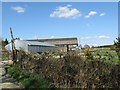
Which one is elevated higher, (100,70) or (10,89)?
(100,70)

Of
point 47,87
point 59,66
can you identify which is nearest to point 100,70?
point 59,66

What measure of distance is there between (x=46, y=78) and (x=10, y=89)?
49.9 inches

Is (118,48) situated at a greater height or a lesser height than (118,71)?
greater

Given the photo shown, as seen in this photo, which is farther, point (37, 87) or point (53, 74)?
point (53, 74)

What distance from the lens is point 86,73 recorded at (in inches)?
164

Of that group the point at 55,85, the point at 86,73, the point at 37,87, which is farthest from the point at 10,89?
the point at 86,73

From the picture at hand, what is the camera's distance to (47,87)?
4020mm

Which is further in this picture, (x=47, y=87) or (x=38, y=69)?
(x=38, y=69)

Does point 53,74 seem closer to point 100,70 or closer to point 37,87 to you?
→ point 37,87

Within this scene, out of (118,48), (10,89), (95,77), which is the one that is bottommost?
(10,89)

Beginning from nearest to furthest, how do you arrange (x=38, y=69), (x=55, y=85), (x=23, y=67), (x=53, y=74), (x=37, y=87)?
(x=37, y=87)
(x=55, y=85)
(x=53, y=74)
(x=38, y=69)
(x=23, y=67)

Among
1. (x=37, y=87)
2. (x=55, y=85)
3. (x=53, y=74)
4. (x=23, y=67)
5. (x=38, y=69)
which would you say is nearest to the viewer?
(x=37, y=87)

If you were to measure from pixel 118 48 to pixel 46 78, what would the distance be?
94.1 inches

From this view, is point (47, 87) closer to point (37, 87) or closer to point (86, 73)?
point (37, 87)
